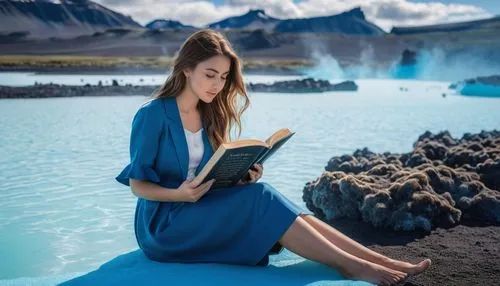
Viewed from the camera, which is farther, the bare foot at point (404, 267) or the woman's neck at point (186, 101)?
the woman's neck at point (186, 101)

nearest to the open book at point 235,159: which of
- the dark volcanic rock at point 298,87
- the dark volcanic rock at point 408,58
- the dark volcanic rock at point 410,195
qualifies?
the dark volcanic rock at point 410,195

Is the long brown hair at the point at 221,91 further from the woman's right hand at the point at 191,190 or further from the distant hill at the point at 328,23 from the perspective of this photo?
the distant hill at the point at 328,23

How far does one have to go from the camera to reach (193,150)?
2789 millimetres

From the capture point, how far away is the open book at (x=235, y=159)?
8.02 ft

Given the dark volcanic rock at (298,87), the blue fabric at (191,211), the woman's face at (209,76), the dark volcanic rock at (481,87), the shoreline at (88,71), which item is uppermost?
the woman's face at (209,76)

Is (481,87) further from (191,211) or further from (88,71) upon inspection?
(88,71)

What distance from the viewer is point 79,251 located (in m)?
4.05

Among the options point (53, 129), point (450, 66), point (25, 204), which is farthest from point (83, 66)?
point (25, 204)

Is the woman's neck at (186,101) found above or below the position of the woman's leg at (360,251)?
above

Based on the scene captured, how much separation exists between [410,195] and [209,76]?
1.78 metres

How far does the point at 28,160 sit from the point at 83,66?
3198cm

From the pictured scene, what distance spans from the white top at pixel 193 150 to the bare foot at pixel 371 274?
733 mm

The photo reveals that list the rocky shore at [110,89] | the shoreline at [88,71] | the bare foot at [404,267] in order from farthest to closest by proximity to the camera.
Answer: the shoreline at [88,71] < the rocky shore at [110,89] < the bare foot at [404,267]

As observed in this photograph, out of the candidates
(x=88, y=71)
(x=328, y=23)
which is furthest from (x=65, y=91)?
(x=328, y=23)
